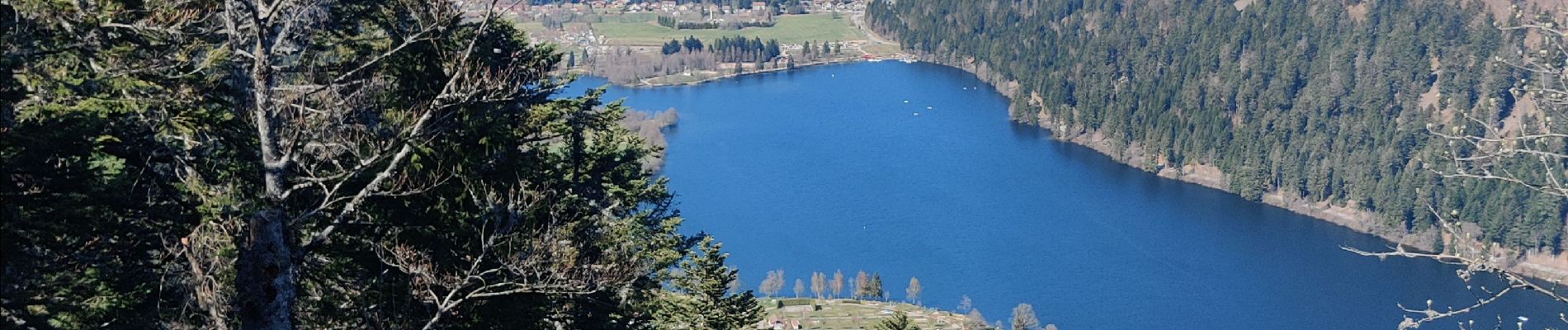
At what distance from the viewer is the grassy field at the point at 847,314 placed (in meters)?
66.9

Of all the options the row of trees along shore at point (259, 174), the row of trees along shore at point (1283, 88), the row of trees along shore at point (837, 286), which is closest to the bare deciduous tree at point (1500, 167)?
the row of trees along shore at point (259, 174)

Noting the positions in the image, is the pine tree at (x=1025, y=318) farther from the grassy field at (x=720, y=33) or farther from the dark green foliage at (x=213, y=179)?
the grassy field at (x=720, y=33)

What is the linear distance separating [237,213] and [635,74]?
144 m

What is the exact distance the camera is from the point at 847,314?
71.8m

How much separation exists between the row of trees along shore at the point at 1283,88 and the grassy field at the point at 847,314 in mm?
32216

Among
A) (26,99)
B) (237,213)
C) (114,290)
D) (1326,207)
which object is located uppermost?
(26,99)

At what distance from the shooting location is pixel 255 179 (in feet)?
33.1

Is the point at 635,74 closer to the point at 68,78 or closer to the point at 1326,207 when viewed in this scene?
the point at 1326,207

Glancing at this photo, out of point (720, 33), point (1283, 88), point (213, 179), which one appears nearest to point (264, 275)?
point (213, 179)

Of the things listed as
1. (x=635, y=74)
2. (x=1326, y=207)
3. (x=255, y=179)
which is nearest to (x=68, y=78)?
(x=255, y=179)

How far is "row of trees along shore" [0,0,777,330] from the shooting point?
29.7 feet

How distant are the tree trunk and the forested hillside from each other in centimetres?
9199

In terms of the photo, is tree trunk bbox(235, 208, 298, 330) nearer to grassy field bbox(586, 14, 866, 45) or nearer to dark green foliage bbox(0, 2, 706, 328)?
dark green foliage bbox(0, 2, 706, 328)

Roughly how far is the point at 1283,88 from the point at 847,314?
87706 millimetres
